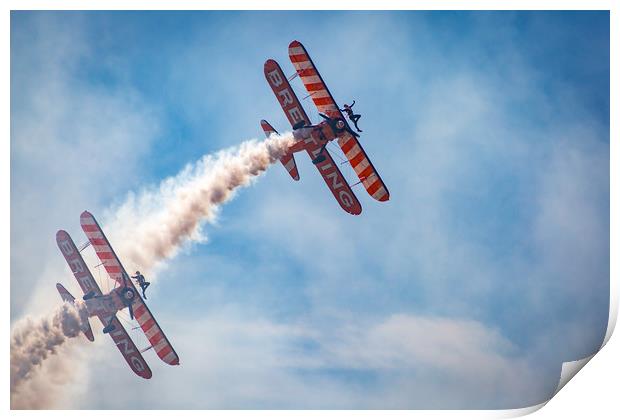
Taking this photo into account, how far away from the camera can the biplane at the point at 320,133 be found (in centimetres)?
3256

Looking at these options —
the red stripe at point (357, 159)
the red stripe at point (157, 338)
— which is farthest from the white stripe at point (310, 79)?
the red stripe at point (157, 338)

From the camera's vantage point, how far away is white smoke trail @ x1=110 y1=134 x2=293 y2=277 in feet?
113

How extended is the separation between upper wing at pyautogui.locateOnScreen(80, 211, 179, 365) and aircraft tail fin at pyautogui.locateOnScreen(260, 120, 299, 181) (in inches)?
185

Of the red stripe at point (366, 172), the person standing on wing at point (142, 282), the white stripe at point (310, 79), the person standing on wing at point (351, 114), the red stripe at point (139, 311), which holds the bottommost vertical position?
the red stripe at point (139, 311)

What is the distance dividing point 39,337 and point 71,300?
4.08ft

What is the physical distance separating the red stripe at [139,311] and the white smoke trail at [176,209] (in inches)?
33.7

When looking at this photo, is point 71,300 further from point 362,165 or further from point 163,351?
point 362,165

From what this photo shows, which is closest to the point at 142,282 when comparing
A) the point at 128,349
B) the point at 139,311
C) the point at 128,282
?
the point at 128,282

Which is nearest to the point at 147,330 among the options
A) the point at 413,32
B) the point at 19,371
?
the point at 19,371

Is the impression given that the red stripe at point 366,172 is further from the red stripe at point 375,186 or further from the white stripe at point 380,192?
the white stripe at point 380,192

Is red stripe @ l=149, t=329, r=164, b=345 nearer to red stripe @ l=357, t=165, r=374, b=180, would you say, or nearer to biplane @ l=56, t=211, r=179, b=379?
biplane @ l=56, t=211, r=179, b=379

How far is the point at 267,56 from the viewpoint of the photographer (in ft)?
110
